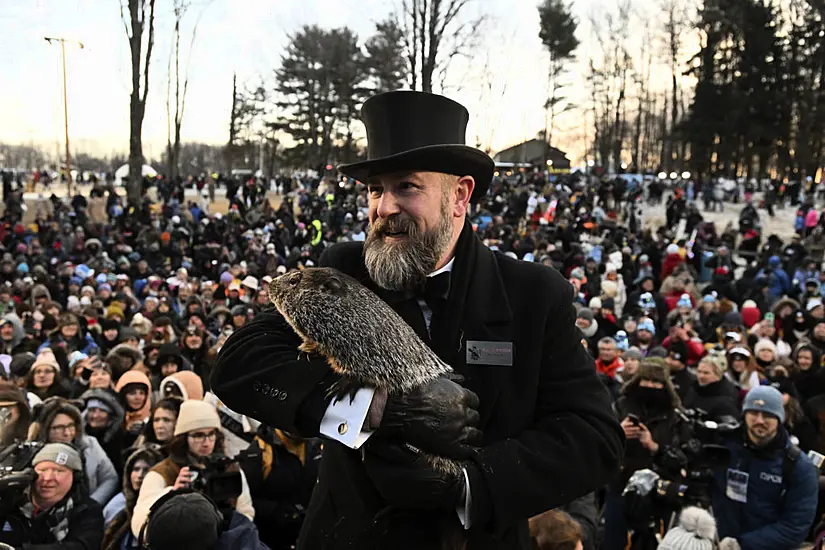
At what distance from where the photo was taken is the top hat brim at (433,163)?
1.70 m

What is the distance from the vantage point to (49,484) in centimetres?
390

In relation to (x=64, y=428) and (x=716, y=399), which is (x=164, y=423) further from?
(x=716, y=399)

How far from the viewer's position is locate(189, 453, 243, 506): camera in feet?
12.1

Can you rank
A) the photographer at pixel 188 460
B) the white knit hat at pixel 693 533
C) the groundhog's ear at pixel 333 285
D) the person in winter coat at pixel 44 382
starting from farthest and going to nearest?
the person in winter coat at pixel 44 382 < the photographer at pixel 188 460 < the white knit hat at pixel 693 533 < the groundhog's ear at pixel 333 285

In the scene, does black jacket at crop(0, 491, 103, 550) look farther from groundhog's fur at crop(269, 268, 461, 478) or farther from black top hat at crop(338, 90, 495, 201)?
black top hat at crop(338, 90, 495, 201)

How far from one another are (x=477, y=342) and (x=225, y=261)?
54.7ft

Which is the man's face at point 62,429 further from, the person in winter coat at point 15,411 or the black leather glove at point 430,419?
the black leather glove at point 430,419

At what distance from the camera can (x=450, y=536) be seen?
1.58 meters

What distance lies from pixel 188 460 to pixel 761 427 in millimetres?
3677

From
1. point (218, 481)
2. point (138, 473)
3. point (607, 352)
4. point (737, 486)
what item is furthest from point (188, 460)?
point (607, 352)

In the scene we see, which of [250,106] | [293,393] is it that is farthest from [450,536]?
[250,106]

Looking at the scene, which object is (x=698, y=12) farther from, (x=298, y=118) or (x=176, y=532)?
(x=176, y=532)

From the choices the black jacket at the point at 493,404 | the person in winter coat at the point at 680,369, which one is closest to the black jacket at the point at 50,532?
the black jacket at the point at 493,404

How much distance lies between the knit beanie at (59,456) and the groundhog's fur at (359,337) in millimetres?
3063
